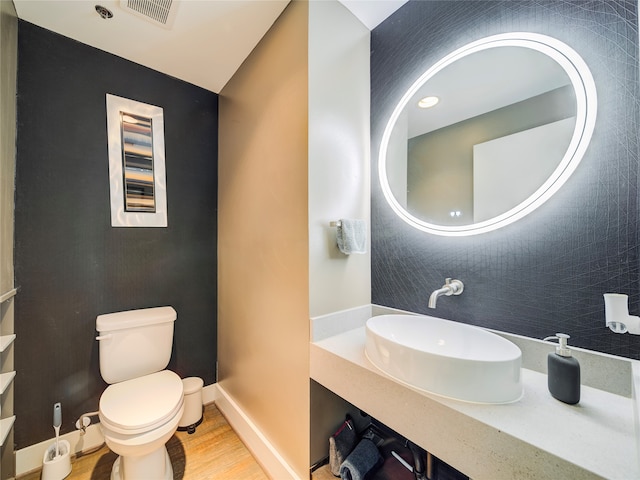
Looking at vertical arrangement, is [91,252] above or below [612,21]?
below

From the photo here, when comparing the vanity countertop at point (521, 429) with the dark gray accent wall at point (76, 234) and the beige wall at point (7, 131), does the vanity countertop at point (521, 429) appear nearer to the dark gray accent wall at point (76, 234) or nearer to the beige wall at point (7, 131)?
the dark gray accent wall at point (76, 234)

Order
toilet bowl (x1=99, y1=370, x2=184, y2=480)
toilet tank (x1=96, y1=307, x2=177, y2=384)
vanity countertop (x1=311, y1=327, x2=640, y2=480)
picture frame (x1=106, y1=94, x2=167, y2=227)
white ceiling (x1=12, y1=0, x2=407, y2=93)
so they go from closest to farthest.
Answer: vanity countertop (x1=311, y1=327, x2=640, y2=480), toilet bowl (x1=99, y1=370, x2=184, y2=480), white ceiling (x1=12, y1=0, x2=407, y2=93), toilet tank (x1=96, y1=307, x2=177, y2=384), picture frame (x1=106, y1=94, x2=167, y2=227)

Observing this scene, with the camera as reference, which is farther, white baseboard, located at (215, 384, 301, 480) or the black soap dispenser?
white baseboard, located at (215, 384, 301, 480)

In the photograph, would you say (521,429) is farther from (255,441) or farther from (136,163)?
(136,163)

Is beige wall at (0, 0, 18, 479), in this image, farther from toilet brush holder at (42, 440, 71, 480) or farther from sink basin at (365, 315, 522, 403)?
sink basin at (365, 315, 522, 403)

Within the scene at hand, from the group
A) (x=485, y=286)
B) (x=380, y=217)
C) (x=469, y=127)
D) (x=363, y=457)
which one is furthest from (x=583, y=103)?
(x=363, y=457)

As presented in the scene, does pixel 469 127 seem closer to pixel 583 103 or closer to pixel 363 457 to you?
pixel 583 103

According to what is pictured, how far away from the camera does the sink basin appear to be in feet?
2.43

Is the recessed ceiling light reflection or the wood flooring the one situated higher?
the recessed ceiling light reflection

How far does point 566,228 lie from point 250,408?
1.87 m

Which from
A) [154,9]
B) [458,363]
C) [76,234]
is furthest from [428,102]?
[76,234]

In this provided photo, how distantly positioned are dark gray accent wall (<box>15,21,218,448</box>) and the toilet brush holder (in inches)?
5.4

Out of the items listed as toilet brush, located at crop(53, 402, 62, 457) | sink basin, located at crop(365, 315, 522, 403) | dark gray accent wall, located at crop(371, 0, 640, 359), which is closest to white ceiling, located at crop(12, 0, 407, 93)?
dark gray accent wall, located at crop(371, 0, 640, 359)

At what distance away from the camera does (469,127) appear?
1201mm
